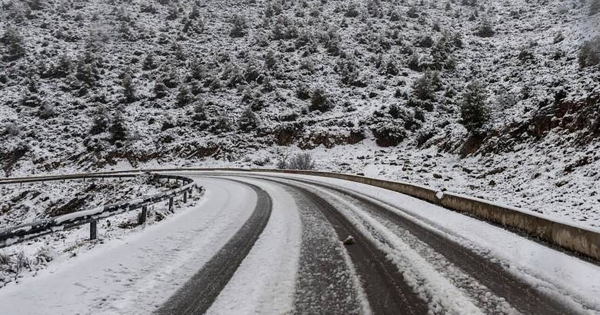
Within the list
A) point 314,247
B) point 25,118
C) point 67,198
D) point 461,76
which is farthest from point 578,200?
point 25,118

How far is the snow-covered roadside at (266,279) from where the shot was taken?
155 inches

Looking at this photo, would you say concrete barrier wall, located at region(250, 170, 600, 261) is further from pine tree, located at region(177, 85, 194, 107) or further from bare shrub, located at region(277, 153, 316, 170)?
pine tree, located at region(177, 85, 194, 107)

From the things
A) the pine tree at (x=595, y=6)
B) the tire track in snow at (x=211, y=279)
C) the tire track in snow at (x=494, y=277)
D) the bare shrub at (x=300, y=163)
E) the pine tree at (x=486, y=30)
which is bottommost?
the tire track in snow at (x=211, y=279)

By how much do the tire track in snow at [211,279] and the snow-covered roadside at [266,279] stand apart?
0.12m

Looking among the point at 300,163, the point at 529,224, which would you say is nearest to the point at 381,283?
the point at 529,224

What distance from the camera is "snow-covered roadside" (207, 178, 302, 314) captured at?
3.94 metres

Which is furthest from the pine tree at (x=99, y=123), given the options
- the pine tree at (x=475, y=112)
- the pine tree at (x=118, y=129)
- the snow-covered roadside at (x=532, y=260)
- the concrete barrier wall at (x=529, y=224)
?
the snow-covered roadside at (x=532, y=260)

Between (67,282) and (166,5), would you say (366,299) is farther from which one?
(166,5)

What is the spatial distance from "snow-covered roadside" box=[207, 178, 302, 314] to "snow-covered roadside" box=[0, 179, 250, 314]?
793 mm

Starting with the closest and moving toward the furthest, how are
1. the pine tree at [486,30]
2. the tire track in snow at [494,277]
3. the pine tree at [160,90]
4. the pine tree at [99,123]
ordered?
1. the tire track in snow at [494,277]
2. the pine tree at [99,123]
3. the pine tree at [160,90]
4. the pine tree at [486,30]

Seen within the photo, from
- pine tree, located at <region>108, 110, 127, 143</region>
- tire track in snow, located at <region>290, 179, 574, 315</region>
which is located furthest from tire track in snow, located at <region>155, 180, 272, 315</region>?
pine tree, located at <region>108, 110, 127, 143</region>

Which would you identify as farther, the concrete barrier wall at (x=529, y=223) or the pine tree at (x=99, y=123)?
the pine tree at (x=99, y=123)

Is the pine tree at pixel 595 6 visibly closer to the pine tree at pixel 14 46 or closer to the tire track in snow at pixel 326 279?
the tire track in snow at pixel 326 279

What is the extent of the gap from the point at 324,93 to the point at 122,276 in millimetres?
43787
